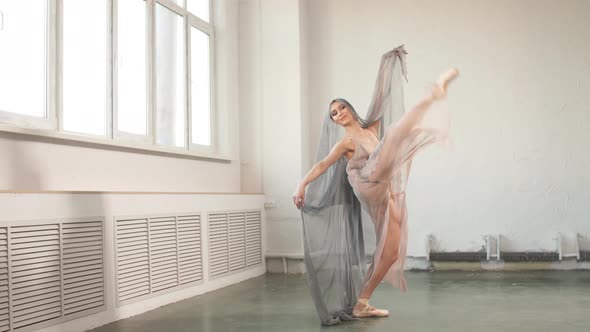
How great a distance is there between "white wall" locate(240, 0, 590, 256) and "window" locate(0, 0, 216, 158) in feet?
2.84

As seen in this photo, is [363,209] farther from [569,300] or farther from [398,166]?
[569,300]

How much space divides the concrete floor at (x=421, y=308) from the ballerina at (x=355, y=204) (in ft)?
0.76

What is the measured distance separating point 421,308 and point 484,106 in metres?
3.19

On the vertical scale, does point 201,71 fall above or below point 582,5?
below

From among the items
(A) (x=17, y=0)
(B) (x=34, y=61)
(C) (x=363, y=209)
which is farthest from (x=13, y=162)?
(C) (x=363, y=209)

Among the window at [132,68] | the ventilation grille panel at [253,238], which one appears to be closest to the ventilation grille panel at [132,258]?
the window at [132,68]

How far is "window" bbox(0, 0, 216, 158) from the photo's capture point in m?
4.54

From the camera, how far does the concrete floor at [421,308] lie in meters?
4.31

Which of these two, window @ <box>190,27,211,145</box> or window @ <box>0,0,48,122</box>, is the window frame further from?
window @ <box>190,27,211,145</box>

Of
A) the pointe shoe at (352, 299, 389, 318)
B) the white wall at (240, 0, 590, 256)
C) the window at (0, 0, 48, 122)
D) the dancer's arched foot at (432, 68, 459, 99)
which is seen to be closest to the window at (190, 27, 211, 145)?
the white wall at (240, 0, 590, 256)

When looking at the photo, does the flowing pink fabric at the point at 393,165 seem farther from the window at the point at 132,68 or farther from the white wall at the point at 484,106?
the white wall at the point at 484,106

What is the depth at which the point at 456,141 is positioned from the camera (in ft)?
24.7

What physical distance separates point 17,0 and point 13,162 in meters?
1.06

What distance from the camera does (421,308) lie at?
4957 mm
